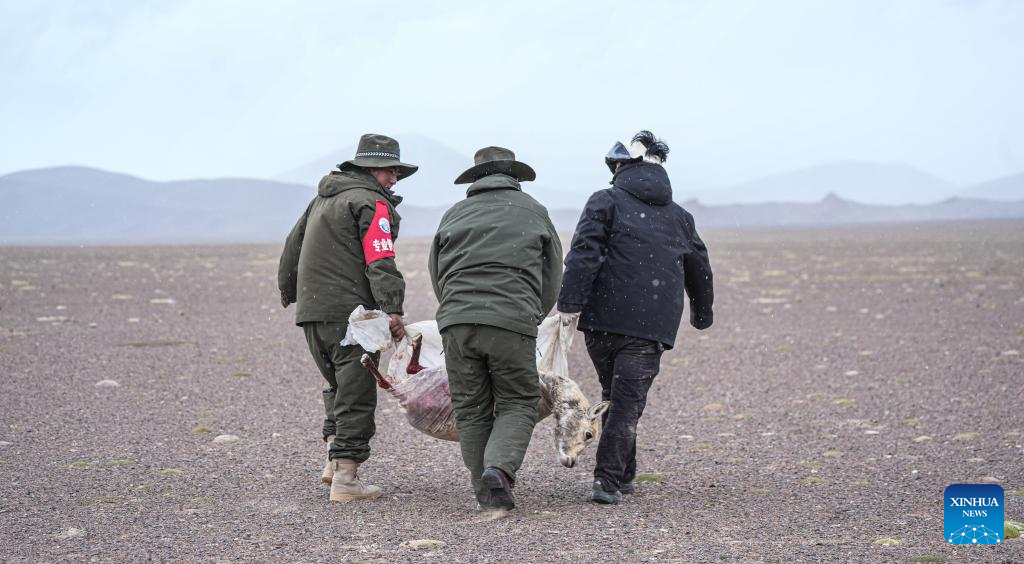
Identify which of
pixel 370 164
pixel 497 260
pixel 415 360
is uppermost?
pixel 370 164

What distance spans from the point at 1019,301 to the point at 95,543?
→ 16981 millimetres

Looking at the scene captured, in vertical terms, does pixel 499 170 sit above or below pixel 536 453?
above

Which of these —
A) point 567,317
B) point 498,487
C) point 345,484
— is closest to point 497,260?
point 567,317

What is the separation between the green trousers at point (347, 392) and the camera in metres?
6.28

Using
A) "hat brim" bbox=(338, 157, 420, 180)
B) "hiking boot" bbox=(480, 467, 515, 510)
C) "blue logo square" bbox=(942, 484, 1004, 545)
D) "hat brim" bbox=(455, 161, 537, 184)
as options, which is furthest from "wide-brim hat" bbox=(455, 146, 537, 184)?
"blue logo square" bbox=(942, 484, 1004, 545)

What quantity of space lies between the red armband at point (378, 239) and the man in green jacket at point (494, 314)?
0.89 feet

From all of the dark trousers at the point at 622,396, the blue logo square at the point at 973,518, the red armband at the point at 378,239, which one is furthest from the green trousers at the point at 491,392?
the blue logo square at the point at 973,518

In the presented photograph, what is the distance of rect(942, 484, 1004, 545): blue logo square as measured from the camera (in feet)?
17.0

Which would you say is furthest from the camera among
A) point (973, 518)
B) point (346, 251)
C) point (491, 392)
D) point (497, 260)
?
point (346, 251)

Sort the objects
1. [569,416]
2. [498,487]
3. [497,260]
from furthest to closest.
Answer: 1. [569,416]
2. [497,260]
3. [498,487]

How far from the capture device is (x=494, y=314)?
579cm

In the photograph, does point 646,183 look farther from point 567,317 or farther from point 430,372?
point 430,372

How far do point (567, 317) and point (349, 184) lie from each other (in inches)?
57.7

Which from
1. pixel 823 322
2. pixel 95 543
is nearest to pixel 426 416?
pixel 95 543
